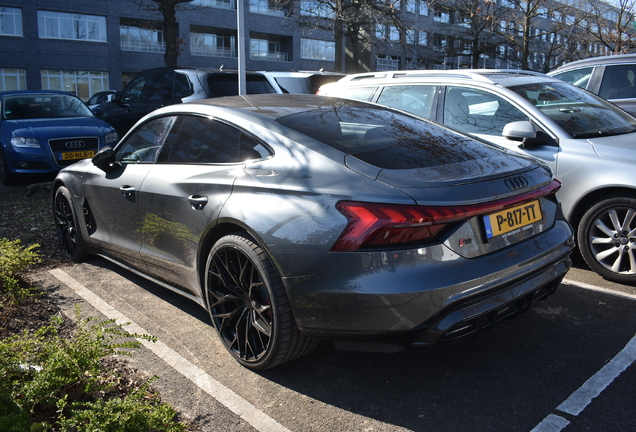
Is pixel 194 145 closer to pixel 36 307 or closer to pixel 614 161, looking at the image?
pixel 36 307

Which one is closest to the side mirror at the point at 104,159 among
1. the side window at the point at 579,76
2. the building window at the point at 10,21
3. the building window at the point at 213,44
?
the side window at the point at 579,76

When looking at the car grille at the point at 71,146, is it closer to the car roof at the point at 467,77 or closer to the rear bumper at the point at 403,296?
the car roof at the point at 467,77

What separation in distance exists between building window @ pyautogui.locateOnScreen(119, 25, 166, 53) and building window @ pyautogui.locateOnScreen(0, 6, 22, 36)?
6.56 metres

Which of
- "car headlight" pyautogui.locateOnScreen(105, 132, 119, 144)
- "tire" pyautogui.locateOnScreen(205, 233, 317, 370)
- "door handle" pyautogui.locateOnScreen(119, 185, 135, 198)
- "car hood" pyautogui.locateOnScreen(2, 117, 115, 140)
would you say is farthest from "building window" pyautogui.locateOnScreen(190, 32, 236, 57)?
"tire" pyautogui.locateOnScreen(205, 233, 317, 370)

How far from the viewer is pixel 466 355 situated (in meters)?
3.32

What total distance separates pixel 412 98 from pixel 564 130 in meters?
1.63

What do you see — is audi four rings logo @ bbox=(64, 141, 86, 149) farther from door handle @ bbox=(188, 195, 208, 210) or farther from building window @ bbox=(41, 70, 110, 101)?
building window @ bbox=(41, 70, 110, 101)

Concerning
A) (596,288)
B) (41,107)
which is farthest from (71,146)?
(596,288)

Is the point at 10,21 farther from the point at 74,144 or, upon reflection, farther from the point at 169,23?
the point at 74,144

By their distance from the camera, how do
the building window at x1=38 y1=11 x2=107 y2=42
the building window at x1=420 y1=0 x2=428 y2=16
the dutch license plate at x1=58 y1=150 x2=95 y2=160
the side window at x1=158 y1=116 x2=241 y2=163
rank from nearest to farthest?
1. the side window at x1=158 y1=116 x2=241 y2=163
2. the dutch license plate at x1=58 y1=150 x2=95 y2=160
3. the building window at x1=420 y1=0 x2=428 y2=16
4. the building window at x1=38 y1=11 x2=107 y2=42

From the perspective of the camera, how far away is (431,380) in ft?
10.0

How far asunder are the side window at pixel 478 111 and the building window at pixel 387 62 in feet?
161

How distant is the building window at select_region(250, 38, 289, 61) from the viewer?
46.8m

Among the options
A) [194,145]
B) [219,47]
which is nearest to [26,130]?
[194,145]
